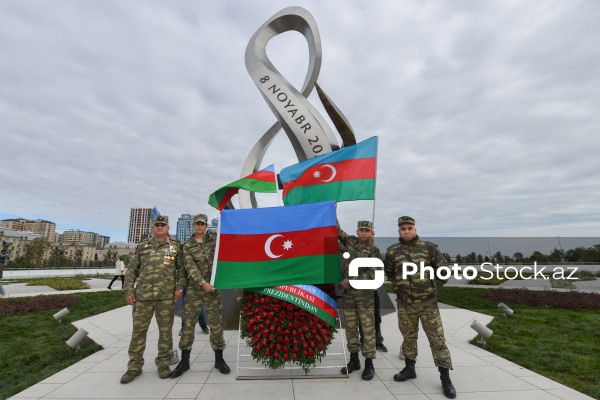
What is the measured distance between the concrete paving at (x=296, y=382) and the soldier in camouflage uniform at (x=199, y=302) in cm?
20

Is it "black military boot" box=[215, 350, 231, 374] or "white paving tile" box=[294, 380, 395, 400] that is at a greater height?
"black military boot" box=[215, 350, 231, 374]

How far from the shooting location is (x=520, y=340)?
5988mm

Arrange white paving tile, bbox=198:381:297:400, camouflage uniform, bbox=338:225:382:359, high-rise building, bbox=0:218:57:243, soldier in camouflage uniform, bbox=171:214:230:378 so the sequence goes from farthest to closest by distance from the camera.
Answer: high-rise building, bbox=0:218:57:243
soldier in camouflage uniform, bbox=171:214:230:378
camouflage uniform, bbox=338:225:382:359
white paving tile, bbox=198:381:297:400

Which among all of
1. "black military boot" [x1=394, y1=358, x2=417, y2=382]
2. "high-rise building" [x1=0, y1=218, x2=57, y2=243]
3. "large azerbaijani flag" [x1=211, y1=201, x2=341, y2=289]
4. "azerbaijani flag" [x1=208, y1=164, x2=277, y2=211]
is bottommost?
"black military boot" [x1=394, y1=358, x2=417, y2=382]

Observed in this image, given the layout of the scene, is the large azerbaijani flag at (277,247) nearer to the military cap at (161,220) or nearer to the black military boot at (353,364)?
the military cap at (161,220)

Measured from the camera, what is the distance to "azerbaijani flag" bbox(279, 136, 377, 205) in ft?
16.2

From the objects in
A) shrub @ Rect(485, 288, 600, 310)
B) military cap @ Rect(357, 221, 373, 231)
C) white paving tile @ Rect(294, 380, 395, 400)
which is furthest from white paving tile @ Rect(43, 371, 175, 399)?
shrub @ Rect(485, 288, 600, 310)

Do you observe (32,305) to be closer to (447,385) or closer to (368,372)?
(368,372)

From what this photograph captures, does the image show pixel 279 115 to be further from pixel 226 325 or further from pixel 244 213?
pixel 226 325

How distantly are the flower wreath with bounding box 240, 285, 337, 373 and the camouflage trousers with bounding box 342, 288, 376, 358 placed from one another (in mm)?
356

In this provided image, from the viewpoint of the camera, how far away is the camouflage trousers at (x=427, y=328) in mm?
3754

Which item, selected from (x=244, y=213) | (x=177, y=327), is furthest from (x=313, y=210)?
(x=177, y=327)

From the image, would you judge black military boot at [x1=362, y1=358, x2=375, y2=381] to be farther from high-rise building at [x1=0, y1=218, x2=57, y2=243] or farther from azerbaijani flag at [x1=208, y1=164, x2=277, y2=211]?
high-rise building at [x1=0, y1=218, x2=57, y2=243]

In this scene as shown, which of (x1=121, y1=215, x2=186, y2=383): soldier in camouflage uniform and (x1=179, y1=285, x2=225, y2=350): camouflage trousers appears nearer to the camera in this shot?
(x1=121, y1=215, x2=186, y2=383): soldier in camouflage uniform
